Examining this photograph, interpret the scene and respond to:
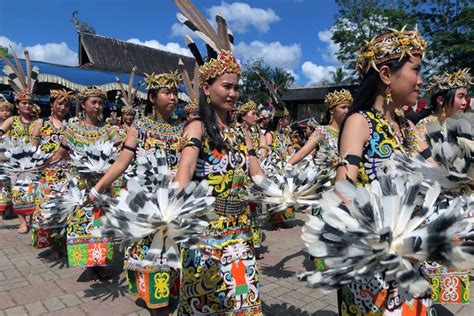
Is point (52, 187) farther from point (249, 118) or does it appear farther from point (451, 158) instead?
point (451, 158)

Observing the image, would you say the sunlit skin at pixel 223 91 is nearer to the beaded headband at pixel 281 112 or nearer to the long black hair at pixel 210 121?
the long black hair at pixel 210 121

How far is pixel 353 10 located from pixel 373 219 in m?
31.5

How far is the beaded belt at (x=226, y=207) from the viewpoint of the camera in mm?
2457

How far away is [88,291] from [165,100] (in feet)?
7.41

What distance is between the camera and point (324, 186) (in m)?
2.62

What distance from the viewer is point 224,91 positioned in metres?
2.52

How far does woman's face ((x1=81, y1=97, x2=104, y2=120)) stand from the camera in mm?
5031

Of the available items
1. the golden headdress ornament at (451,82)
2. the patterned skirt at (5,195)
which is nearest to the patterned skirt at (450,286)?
the golden headdress ornament at (451,82)

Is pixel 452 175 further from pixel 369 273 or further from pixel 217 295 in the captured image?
pixel 217 295

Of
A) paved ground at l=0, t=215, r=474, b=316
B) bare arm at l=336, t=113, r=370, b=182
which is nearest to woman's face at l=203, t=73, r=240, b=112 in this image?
bare arm at l=336, t=113, r=370, b=182

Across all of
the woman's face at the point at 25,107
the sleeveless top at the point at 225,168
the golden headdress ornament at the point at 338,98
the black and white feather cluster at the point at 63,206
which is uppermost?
the woman's face at the point at 25,107

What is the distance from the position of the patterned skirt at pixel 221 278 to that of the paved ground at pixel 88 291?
156 centimetres

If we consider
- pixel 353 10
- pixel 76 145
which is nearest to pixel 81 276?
pixel 76 145

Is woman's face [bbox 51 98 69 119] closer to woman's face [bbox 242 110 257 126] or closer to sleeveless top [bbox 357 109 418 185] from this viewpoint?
woman's face [bbox 242 110 257 126]
